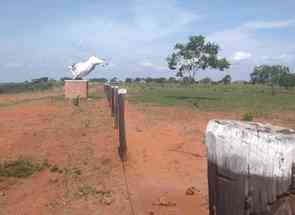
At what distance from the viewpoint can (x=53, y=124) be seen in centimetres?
1148

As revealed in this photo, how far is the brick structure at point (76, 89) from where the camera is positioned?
1982cm

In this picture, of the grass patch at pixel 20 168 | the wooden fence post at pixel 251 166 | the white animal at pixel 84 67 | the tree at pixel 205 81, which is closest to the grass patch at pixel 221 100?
the white animal at pixel 84 67

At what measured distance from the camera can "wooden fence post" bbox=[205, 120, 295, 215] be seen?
1.18 m

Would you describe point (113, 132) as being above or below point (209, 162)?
below

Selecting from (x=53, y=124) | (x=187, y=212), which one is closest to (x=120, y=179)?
(x=187, y=212)

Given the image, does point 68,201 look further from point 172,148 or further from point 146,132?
point 146,132

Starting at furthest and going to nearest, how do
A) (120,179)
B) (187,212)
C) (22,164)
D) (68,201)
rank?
(22,164), (120,179), (68,201), (187,212)

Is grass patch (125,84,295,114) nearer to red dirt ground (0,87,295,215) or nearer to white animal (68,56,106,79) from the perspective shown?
white animal (68,56,106,79)

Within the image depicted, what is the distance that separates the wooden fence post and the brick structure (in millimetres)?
18683

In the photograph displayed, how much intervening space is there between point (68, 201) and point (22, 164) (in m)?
2.14

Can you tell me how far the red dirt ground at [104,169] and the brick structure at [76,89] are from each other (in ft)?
28.5

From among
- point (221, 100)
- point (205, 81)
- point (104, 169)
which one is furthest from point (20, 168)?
point (205, 81)

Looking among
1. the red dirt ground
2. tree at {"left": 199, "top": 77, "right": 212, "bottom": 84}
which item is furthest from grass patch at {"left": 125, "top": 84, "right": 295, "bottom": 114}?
tree at {"left": 199, "top": 77, "right": 212, "bottom": 84}

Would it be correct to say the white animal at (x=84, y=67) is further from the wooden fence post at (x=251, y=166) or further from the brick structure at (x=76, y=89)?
the wooden fence post at (x=251, y=166)
